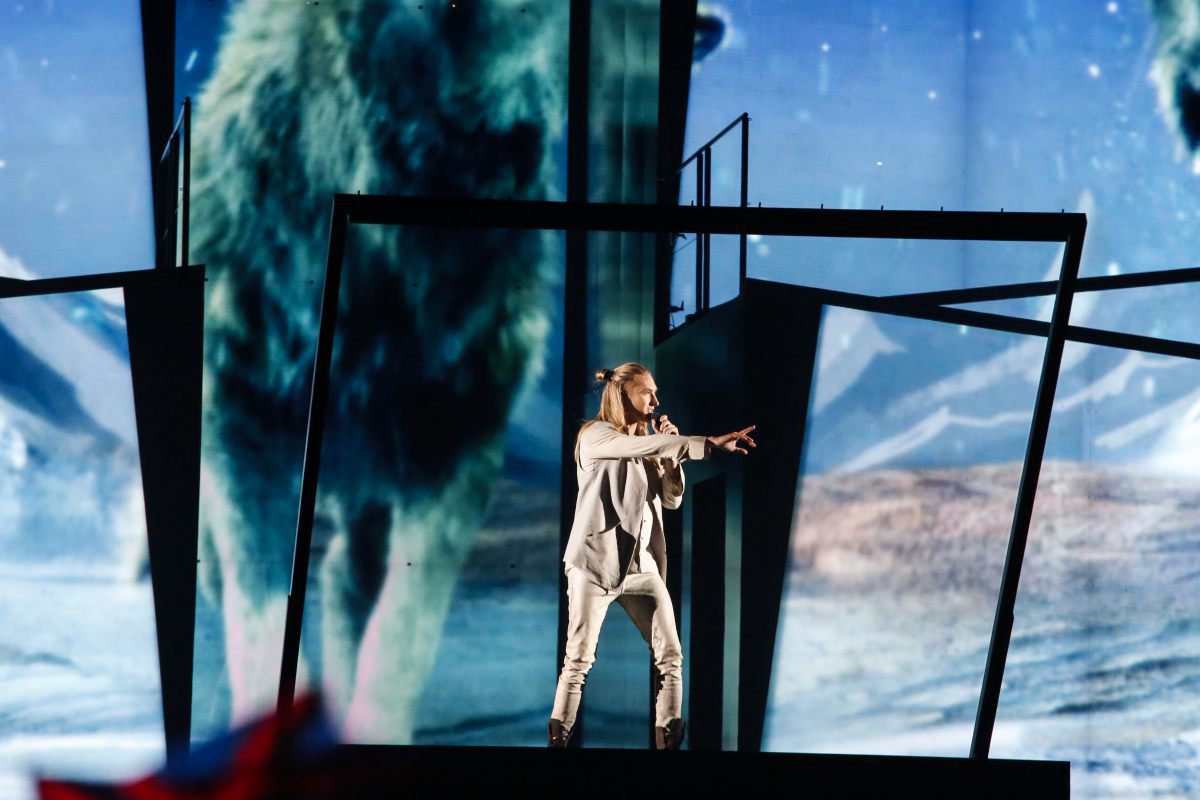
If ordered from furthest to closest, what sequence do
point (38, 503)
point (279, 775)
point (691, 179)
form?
point (691, 179)
point (38, 503)
point (279, 775)

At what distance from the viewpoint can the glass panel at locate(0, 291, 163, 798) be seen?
480cm

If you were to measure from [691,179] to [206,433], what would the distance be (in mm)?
1982

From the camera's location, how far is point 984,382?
5117mm

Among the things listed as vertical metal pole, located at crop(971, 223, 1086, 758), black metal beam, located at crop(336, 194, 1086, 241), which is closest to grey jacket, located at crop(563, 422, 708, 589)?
black metal beam, located at crop(336, 194, 1086, 241)

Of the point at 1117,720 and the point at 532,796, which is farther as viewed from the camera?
the point at 1117,720

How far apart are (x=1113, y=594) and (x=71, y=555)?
12.3 ft

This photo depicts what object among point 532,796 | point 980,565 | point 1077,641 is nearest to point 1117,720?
point 1077,641

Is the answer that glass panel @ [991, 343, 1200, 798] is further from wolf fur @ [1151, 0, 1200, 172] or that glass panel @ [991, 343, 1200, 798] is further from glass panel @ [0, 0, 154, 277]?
glass panel @ [0, 0, 154, 277]

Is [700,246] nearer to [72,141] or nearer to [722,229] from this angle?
[722,229]

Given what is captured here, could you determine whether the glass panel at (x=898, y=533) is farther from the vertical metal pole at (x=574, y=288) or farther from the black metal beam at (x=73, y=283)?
the black metal beam at (x=73, y=283)

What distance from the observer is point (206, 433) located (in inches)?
194

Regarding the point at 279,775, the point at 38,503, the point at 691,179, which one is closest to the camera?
the point at 279,775

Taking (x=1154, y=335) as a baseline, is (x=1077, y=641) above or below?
below

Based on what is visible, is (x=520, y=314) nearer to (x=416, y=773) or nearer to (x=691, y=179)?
(x=691, y=179)
